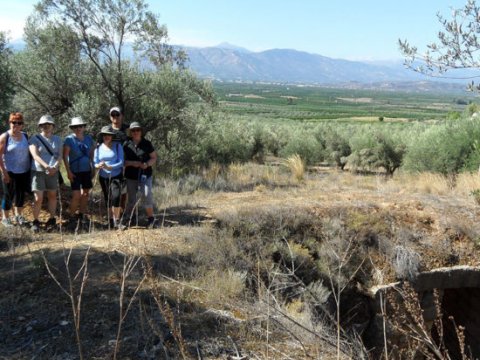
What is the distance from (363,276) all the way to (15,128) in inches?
258

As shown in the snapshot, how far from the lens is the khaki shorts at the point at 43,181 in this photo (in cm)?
734

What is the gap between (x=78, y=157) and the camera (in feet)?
25.0

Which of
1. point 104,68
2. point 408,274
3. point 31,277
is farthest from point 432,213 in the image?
point 104,68

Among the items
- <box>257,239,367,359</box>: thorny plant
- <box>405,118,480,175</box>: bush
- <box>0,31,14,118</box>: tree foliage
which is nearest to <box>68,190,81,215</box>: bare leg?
<box>0,31,14,118</box>: tree foliage

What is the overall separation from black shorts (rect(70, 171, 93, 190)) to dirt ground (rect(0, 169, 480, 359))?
76 centimetres

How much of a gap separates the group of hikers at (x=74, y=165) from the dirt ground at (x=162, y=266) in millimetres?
518

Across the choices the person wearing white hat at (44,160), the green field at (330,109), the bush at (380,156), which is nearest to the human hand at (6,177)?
the person wearing white hat at (44,160)

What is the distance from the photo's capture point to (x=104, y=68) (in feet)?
41.0

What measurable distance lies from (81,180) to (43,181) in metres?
0.60

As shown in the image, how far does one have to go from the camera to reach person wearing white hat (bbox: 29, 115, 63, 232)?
23.6 ft

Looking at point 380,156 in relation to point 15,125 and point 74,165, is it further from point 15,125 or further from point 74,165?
point 15,125

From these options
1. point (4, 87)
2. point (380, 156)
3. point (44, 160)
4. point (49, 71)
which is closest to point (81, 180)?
point (44, 160)

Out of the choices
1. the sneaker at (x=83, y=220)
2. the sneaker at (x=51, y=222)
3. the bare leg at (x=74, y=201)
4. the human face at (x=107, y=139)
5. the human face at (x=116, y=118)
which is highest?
the human face at (x=116, y=118)

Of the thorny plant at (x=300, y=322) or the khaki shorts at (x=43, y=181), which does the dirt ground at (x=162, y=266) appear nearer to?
the thorny plant at (x=300, y=322)
